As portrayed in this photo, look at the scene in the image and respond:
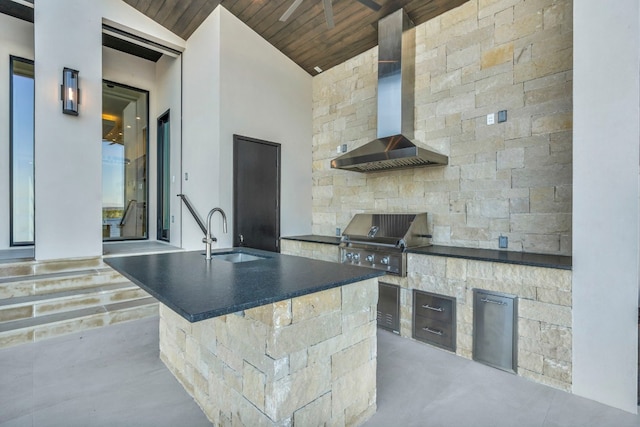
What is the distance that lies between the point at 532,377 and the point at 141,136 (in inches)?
258

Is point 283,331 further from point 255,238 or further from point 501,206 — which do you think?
point 255,238

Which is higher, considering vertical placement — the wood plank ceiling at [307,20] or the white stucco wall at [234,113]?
the wood plank ceiling at [307,20]

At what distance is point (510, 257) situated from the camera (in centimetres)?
259

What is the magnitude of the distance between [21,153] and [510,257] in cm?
614

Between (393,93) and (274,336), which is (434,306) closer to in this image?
(274,336)

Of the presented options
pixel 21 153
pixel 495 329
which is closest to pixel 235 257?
pixel 495 329

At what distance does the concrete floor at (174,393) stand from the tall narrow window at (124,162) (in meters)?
3.10

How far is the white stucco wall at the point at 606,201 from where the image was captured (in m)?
1.94

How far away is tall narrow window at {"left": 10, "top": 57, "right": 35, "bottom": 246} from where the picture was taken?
171 inches

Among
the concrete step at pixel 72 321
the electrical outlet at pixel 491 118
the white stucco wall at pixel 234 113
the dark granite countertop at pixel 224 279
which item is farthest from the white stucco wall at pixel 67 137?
the electrical outlet at pixel 491 118

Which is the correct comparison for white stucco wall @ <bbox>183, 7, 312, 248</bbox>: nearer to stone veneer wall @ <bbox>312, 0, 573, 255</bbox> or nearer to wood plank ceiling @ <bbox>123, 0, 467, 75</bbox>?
wood plank ceiling @ <bbox>123, 0, 467, 75</bbox>

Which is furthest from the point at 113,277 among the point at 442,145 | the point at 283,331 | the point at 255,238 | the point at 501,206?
the point at 501,206

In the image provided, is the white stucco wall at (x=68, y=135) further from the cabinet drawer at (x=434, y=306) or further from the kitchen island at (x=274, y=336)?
the cabinet drawer at (x=434, y=306)

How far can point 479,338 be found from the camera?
8.54 ft
